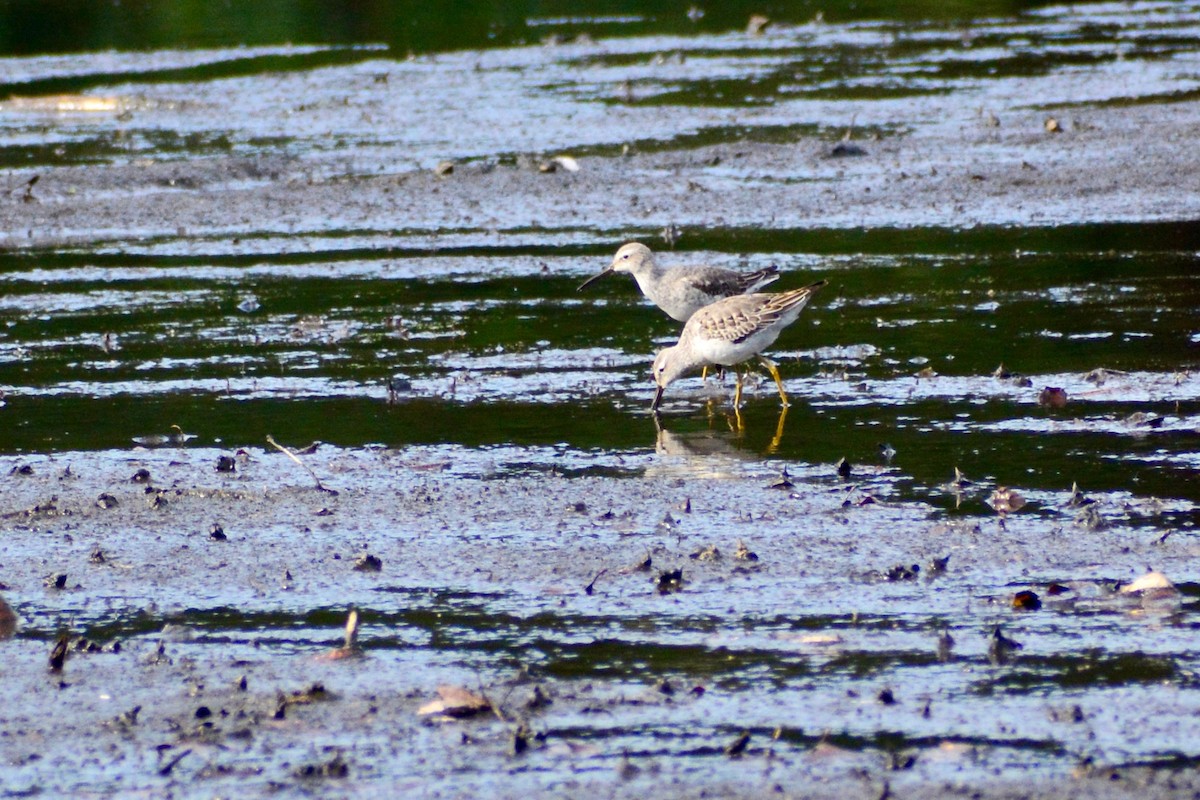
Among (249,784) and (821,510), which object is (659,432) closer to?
(821,510)

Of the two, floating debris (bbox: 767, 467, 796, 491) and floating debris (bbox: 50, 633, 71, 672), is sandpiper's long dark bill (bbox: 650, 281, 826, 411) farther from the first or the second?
floating debris (bbox: 50, 633, 71, 672)

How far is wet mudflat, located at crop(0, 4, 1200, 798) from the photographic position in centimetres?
482

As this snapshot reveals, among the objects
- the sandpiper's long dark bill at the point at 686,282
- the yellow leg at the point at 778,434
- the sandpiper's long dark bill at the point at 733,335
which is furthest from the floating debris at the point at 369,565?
the sandpiper's long dark bill at the point at 686,282

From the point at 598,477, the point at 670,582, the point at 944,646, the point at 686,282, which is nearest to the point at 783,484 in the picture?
the point at 598,477

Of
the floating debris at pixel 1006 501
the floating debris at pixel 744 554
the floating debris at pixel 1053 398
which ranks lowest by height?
the floating debris at pixel 744 554

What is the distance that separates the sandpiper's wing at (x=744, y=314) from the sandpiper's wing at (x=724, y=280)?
1.07 meters

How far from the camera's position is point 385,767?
4.64m

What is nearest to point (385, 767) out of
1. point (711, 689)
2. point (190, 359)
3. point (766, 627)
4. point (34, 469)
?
point (711, 689)

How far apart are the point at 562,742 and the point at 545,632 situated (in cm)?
86

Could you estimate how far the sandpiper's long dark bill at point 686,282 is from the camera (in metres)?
10.4

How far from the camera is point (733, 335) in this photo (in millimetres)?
8820

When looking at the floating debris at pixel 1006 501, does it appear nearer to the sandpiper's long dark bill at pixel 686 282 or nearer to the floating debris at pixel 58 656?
the floating debris at pixel 58 656

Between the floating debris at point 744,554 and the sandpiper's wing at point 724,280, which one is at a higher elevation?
the sandpiper's wing at point 724,280

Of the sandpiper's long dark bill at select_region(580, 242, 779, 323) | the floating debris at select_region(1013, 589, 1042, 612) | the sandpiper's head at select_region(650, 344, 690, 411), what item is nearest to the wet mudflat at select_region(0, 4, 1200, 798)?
the floating debris at select_region(1013, 589, 1042, 612)
